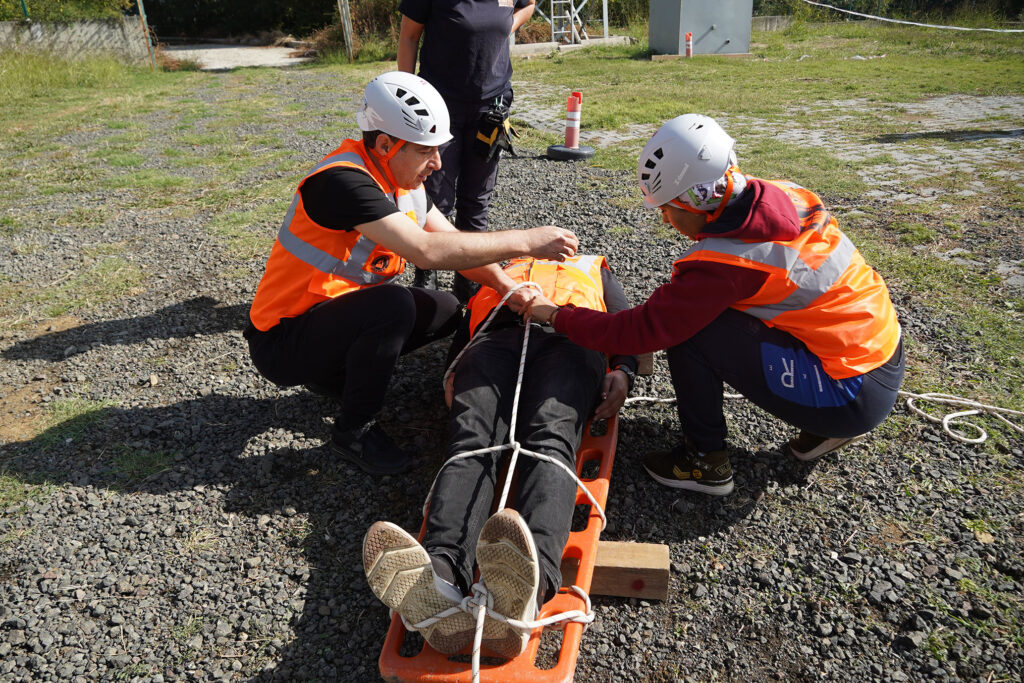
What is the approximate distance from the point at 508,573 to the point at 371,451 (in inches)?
52.4

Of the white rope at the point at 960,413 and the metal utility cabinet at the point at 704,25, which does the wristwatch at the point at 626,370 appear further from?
the metal utility cabinet at the point at 704,25

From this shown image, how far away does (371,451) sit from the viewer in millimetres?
3254

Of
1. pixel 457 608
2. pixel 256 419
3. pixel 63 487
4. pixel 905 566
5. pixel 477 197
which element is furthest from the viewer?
pixel 477 197

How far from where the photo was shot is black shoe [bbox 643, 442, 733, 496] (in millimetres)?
3053

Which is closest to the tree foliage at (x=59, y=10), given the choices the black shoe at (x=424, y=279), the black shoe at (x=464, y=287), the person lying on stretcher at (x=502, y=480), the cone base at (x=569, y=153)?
the cone base at (x=569, y=153)

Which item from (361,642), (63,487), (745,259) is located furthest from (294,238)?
(745,259)

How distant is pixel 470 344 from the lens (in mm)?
3223

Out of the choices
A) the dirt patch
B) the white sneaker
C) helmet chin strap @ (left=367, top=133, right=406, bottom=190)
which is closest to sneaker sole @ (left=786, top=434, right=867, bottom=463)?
the white sneaker

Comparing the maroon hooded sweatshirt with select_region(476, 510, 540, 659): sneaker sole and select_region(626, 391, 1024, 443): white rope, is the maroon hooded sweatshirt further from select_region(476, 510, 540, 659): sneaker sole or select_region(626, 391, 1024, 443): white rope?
select_region(476, 510, 540, 659): sneaker sole

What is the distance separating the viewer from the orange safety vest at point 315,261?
10.5ft

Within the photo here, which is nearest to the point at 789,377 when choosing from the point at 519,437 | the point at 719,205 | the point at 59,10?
the point at 719,205

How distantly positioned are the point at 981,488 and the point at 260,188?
706 cm

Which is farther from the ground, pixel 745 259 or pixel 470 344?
pixel 745 259

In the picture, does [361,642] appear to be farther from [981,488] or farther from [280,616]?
[981,488]
